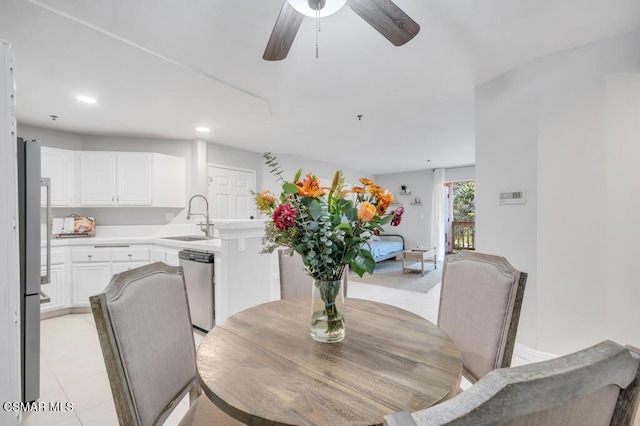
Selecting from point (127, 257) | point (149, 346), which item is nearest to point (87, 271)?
point (127, 257)

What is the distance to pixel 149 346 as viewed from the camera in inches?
38.8

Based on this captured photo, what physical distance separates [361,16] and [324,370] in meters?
1.51

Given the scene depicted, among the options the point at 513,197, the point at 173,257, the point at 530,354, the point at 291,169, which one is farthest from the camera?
the point at 291,169

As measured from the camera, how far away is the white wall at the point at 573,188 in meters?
2.05

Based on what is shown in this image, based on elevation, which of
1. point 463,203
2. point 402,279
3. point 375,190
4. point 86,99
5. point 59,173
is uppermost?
point 86,99

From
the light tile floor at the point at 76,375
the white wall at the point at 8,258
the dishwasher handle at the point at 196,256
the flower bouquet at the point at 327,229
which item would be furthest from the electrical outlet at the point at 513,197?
the white wall at the point at 8,258

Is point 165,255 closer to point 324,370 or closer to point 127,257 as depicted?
point 127,257

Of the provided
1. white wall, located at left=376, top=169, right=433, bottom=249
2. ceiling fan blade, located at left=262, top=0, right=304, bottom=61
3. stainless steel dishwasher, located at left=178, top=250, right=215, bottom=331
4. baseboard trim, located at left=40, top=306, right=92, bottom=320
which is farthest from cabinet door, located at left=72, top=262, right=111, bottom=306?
white wall, located at left=376, top=169, right=433, bottom=249

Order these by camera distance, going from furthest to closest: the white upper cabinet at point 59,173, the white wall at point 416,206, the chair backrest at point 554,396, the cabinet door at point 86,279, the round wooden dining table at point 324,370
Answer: the white wall at point 416,206
the white upper cabinet at point 59,173
the cabinet door at point 86,279
the round wooden dining table at point 324,370
the chair backrest at point 554,396

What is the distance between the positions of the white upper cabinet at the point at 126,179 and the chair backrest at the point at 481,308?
161 inches

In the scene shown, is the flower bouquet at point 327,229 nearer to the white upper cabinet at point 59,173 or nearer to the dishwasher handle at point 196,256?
the dishwasher handle at point 196,256

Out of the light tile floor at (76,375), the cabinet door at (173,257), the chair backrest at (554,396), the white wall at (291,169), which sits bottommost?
the light tile floor at (76,375)

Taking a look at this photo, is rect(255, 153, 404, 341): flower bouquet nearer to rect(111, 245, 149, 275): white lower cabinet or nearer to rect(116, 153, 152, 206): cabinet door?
rect(111, 245, 149, 275): white lower cabinet

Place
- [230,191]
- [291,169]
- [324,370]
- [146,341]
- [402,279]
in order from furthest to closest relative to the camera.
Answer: [291,169]
[402,279]
[230,191]
[146,341]
[324,370]
